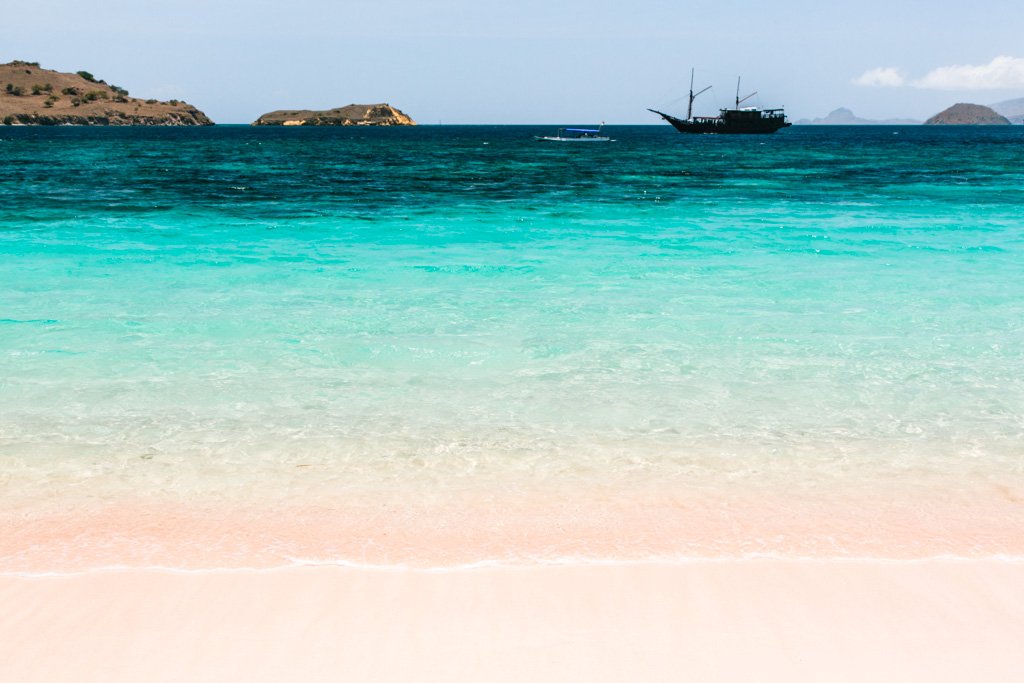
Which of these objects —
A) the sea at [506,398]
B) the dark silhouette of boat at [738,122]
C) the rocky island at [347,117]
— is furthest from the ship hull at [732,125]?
the sea at [506,398]

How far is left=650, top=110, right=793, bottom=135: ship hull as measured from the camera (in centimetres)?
12088

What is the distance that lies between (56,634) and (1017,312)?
12.1 m

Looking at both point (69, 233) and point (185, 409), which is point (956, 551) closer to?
point (185, 409)

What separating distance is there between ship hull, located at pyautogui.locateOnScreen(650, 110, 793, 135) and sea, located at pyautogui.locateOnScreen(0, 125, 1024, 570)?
360 ft

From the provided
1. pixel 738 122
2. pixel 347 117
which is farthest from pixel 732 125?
pixel 347 117

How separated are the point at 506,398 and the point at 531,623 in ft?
12.1

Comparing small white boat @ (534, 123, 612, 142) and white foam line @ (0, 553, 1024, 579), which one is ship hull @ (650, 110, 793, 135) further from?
white foam line @ (0, 553, 1024, 579)

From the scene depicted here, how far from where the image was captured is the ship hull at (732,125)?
12088cm

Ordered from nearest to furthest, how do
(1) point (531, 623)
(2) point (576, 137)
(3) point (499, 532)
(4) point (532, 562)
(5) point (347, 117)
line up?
(1) point (531, 623), (4) point (532, 562), (3) point (499, 532), (2) point (576, 137), (5) point (347, 117)

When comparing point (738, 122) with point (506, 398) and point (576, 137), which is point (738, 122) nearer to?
point (576, 137)

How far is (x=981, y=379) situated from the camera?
8094 millimetres

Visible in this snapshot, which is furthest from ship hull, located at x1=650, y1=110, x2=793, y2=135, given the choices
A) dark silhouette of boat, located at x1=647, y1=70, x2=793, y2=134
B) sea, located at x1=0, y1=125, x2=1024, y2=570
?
sea, located at x1=0, y1=125, x2=1024, y2=570

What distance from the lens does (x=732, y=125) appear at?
402ft

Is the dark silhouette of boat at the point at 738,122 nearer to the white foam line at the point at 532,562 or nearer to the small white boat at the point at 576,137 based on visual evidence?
the small white boat at the point at 576,137
